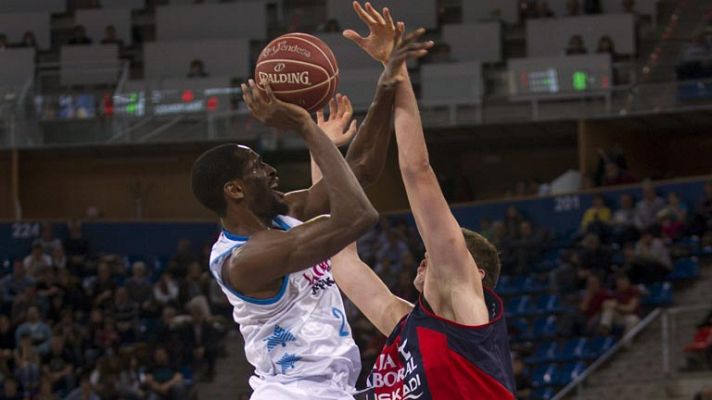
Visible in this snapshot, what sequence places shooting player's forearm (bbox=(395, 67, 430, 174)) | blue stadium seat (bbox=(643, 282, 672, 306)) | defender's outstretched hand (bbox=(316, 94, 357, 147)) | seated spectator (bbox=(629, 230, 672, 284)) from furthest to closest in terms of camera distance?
seated spectator (bbox=(629, 230, 672, 284))
blue stadium seat (bbox=(643, 282, 672, 306))
defender's outstretched hand (bbox=(316, 94, 357, 147))
shooting player's forearm (bbox=(395, 67, 430, 174))

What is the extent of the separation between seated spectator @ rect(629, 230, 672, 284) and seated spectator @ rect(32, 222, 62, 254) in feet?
27.4

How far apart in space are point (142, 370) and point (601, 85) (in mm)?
7574

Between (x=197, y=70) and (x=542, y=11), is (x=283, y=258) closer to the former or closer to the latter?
(x=197, y=70)

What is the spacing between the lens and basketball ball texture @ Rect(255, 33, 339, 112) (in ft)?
16.6

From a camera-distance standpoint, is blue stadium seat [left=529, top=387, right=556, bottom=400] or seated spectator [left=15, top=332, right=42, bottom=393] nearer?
blue stadium seat [left=529, top=387, right=556, bottom=400]

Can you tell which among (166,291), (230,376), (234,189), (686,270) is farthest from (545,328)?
(234,189)

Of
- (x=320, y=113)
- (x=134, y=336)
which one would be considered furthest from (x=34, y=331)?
(x=320, y=113)

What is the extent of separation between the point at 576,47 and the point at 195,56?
658 centimetres

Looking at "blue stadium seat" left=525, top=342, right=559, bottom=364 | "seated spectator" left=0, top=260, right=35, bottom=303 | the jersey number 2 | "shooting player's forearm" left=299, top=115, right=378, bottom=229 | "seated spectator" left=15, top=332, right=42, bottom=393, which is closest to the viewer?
"shooting player's forearm" left=299, top=115, right=378, bottom=229

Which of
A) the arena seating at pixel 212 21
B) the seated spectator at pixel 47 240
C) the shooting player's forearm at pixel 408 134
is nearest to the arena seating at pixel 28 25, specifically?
the arena seating at pixel 212 21

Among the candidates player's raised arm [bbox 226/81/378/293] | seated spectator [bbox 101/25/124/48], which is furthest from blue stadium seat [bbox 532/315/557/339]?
seated spectator [bbox 101/25/124/48]

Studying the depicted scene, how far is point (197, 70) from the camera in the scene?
21.6 m

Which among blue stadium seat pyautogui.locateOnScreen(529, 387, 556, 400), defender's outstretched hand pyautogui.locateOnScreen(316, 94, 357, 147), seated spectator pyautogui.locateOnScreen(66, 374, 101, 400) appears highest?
defender's outstretched hand pyautogui.locateOnScreen(316, 94, 357, 147)

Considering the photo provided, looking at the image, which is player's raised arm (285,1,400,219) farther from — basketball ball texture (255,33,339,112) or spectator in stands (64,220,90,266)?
spectator in stands (64,220,90,266)
